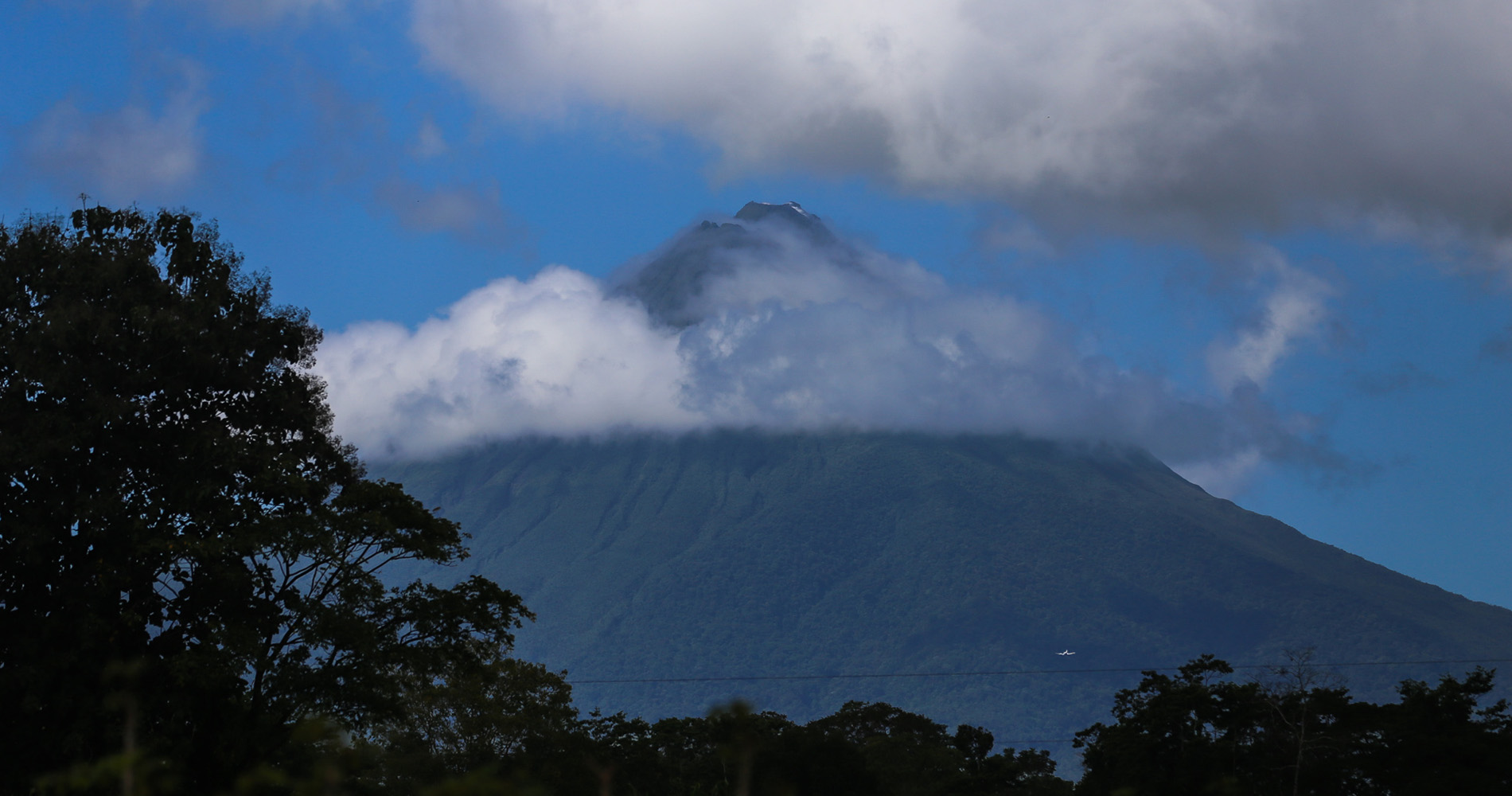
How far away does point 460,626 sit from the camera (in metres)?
28.6

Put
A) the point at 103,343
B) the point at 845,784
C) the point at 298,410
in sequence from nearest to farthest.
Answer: the point at 103,343 < the point at 298,410 < the point at 845,784

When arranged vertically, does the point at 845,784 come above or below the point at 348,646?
below

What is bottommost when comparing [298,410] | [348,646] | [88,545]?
[348,646]

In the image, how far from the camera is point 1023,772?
2682 inches

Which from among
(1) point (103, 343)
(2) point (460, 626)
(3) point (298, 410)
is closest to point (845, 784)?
(2) point (460, 626)

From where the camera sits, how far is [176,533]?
1015 inches

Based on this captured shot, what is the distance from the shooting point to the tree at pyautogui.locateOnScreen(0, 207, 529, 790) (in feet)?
79.5

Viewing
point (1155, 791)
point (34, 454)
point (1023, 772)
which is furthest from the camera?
point (1023, 772)

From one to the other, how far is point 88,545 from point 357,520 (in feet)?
Result: 17.2

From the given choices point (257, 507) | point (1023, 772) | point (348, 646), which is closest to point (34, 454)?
point (257, 507)

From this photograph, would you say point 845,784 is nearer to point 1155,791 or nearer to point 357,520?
point 1155,791

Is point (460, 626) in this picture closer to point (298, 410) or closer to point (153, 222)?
point (298, 410)

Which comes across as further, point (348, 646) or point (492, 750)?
point (492, 750)

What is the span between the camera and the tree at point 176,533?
24219 millimetres
